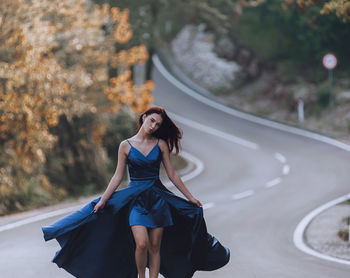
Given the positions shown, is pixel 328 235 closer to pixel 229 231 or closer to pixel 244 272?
pixel 229 231

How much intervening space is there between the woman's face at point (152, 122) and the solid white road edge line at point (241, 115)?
660 inches

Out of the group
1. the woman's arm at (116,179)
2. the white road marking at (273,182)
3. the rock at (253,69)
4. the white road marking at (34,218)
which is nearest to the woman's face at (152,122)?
A: the woman's arm at (116,179)

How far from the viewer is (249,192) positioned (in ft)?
51.9

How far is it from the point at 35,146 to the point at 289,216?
6.27m

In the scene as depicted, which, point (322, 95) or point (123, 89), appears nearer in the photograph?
point (123, 89)

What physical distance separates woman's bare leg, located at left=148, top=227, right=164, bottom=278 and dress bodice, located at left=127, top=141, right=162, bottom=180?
55 centimetres

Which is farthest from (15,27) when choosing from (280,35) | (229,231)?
(280,35)

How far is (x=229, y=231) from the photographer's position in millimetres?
10562

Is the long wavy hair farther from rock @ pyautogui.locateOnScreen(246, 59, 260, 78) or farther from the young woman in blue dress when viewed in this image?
rock @ pyautogui.locateOnScreen(246, 59, 260, 78)

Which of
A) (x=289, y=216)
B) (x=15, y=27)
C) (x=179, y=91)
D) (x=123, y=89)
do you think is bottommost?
(x=179, y=91)

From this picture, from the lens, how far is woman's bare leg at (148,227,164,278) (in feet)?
19.5

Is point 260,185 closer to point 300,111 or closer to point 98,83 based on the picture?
point 98,83

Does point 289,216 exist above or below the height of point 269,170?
above

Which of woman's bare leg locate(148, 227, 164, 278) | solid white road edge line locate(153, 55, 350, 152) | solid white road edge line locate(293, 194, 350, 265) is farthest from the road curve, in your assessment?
woman's bare leg locate(148, 227, 164, 278)
